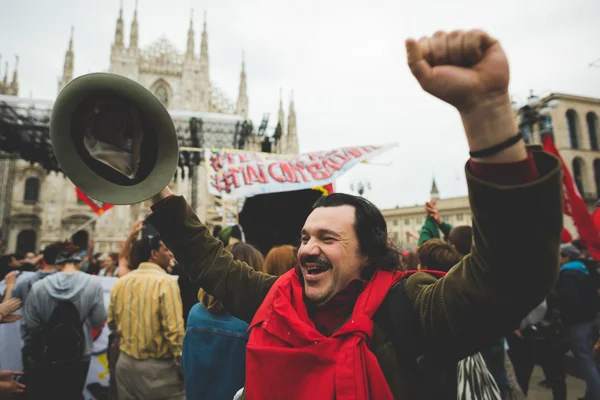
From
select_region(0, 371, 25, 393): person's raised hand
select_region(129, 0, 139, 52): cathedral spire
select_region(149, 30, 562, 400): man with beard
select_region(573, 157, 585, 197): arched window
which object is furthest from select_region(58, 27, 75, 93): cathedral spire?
select_region(573, 157, 585, 197): arched window

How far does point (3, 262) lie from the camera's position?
5.12 metres

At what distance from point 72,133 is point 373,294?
49.2 inches

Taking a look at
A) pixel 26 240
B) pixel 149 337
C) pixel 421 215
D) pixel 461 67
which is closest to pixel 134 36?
pixel 26 240

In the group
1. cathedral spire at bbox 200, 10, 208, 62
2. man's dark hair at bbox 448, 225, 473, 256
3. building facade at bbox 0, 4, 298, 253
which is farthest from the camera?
cathedral spire at bbox 200, 10, 208, 62

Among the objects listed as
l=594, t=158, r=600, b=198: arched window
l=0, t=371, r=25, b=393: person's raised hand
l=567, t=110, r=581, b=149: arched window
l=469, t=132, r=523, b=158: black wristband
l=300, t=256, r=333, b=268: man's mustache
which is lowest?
l=0, t=371, r=25, b=393: person's raised hand

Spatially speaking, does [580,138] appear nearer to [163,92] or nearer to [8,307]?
[8,307]

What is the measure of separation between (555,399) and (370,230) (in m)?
4.17

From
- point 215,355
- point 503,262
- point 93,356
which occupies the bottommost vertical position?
point 93,356

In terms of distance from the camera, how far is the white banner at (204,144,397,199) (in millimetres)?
6516

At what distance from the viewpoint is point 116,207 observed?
29.1 metres

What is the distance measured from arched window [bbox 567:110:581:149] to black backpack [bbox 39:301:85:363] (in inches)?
1126

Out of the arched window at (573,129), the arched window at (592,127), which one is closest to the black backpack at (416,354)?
the arched window at (573,129)

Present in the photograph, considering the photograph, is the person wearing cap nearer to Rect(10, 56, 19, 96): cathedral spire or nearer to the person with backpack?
the person with backpack

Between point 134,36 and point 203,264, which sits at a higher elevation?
point 134,36
